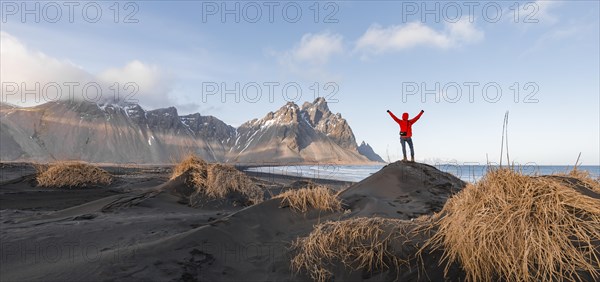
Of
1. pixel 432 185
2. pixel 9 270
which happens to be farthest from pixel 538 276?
pixel 432 185

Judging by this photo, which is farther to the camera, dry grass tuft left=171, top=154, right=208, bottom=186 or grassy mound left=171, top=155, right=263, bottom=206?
dry grass tuft left=171, top=154, right=208, bottom=186

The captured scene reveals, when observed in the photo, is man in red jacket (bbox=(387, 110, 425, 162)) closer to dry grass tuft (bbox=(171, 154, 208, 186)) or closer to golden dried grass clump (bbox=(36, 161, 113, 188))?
dry grass tuft (bbox=(171, 154, 208, 186))

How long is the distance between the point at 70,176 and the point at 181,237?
32.0 ft

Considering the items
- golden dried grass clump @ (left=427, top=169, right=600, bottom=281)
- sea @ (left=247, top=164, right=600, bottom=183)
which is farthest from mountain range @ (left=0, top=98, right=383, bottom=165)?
golden dried grass clump @ (left=427, top=169, right=600, bottom=281)

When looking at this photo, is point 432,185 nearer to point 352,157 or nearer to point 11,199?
point 11,199

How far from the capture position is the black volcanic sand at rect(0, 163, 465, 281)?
3.35 meters

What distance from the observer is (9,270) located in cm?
357

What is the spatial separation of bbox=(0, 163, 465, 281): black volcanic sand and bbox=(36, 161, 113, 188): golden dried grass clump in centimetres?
282

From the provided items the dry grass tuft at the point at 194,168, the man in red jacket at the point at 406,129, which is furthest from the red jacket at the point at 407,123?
the dry grass tuft at the point at 194,168

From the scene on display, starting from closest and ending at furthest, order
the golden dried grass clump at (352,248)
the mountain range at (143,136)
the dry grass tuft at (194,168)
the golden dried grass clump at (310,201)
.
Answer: the golden dried grass clump at (352,248) → the golden dried grass clump at (310,201) → the dry grass tuft at (194,168) → the mountain range at (143,136)

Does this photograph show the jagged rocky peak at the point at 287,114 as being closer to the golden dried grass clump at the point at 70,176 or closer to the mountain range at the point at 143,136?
the mountain range at the point at 143,136

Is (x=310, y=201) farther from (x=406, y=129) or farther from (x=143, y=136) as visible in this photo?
(x=143, y=136)

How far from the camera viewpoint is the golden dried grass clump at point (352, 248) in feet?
11.0

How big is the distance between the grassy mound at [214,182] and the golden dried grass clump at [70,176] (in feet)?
13.4
